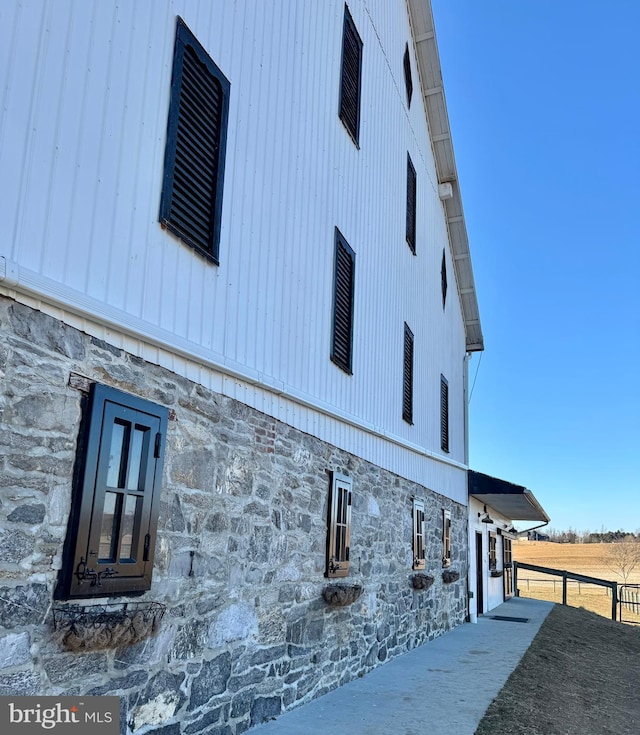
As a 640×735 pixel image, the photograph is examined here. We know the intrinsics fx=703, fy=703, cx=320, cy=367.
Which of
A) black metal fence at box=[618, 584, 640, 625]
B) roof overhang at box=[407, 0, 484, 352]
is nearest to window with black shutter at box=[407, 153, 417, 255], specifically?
roof overhang at box=[407, 0, 484, 352]

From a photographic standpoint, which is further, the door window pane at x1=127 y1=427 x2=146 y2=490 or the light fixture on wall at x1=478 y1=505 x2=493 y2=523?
the light fixture on wall at x1=478 y1=505 x2=493 y2=523

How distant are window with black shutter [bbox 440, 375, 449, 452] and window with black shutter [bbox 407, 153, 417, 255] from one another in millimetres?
3412

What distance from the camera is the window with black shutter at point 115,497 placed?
12.3 ft

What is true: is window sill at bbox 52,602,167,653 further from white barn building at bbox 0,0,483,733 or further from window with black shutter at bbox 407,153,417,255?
window with black shutter at bbox 407,153,417,255

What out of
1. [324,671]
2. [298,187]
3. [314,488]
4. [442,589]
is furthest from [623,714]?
[298,187]

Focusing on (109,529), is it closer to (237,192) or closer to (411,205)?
(237,192)

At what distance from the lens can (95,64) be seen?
4.12 metres

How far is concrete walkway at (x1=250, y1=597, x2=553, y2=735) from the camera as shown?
5.90 meters

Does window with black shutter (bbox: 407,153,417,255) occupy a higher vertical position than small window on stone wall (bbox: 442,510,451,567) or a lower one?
higher

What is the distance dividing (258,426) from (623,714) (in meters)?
5.19

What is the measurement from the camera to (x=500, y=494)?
1545 cm

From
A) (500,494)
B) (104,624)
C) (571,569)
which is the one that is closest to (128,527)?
(104,624)

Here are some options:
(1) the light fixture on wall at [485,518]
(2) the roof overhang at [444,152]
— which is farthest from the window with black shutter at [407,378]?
(1) the light fixture on wall at [485,518]

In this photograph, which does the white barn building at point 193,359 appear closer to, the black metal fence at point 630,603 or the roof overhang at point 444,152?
the roof overhang at point 444,152
